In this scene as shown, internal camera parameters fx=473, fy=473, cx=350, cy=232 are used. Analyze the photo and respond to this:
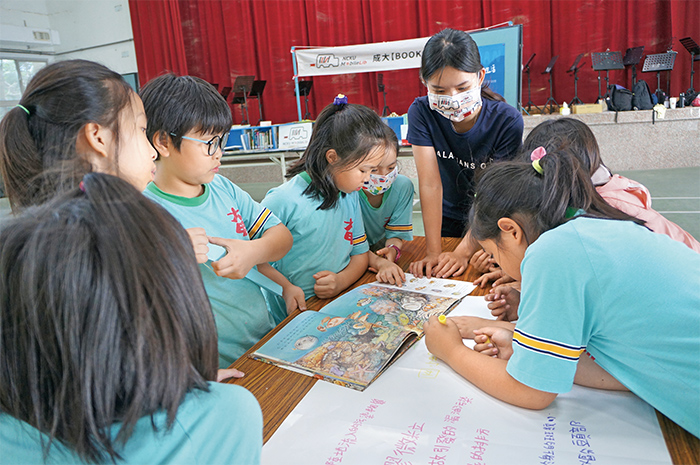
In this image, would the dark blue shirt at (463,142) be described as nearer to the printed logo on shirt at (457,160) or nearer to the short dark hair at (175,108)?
the printed logo on shirt at (457,160)

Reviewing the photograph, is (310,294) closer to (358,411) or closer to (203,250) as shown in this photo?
(203,250)

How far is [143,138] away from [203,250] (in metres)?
0.25

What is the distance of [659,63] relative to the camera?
553 cm

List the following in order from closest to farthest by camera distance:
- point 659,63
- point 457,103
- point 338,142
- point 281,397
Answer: point 281,397
point 338,142
point 457,103
point 659,63

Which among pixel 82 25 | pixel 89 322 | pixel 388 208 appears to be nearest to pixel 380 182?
pixel 388 208

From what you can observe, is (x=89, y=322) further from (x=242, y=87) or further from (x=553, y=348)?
(x=242, y=87)

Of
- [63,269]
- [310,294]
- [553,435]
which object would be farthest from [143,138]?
[553,435]

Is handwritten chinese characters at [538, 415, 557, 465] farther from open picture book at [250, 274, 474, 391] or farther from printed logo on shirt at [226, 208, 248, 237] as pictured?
printed logo on shirt at [226, 208, 248, 237]

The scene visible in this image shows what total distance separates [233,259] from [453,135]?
3.29 feet

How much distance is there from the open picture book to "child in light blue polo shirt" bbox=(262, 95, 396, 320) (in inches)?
8.3

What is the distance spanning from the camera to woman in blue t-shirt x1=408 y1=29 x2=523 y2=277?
58.4 inches

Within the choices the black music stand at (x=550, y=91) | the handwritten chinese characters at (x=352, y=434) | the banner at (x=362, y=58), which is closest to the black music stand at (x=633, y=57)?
the black music stand at (x=550, y=91)

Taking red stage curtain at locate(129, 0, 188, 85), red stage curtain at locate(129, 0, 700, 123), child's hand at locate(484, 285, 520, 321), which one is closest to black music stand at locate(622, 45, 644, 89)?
red stage curtain at locate(129, 0, 700, 123)

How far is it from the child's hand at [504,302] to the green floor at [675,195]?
2.63m
